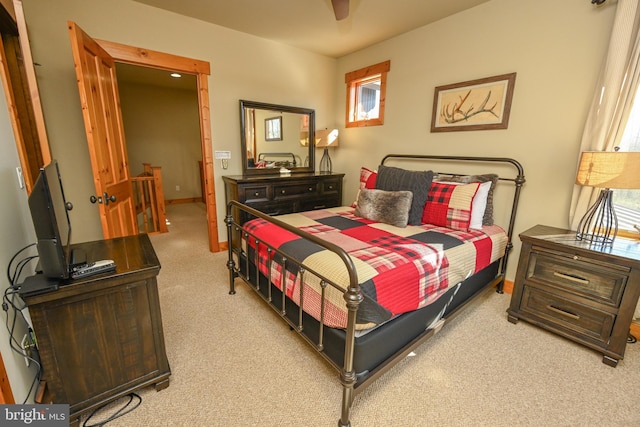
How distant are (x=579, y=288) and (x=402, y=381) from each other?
4.57ft

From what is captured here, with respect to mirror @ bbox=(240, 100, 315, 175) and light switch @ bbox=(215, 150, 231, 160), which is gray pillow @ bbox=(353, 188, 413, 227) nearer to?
mirror @ bbox=(240, 100, 315, 175)

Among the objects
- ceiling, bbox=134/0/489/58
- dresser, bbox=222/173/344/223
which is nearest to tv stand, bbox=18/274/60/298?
dresser, bbox=222/173/344/223

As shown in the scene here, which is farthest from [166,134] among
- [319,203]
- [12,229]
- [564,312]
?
[564,312]

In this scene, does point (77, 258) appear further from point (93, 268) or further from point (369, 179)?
point (369, 179)

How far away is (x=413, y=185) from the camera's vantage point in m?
2.48

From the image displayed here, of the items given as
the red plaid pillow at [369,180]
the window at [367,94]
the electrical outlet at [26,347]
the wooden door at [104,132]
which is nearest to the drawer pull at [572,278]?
the red plaid pillow at [369,180]

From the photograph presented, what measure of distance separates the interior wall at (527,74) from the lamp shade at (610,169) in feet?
1.74

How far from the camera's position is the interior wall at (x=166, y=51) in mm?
2361

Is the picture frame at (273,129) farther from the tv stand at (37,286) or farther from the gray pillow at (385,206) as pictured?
the tv stand at (37,286)

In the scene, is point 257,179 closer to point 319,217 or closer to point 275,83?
point 319,217

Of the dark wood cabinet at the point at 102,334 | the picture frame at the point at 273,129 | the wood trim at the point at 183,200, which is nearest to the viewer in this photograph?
the dark wood cabinet at the point at 102,334

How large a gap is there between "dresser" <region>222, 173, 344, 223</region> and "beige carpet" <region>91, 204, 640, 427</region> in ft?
4.38

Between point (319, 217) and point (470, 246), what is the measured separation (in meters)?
1.26

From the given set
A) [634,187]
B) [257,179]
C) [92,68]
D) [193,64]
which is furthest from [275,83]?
[634,187]
